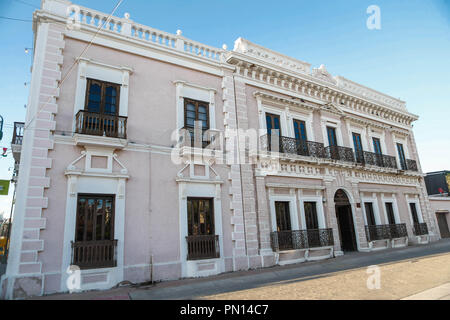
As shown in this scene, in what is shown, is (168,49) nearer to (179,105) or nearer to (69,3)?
(179,105)

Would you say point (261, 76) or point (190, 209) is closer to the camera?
point (190, 209)

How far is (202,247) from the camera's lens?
32.2 ft

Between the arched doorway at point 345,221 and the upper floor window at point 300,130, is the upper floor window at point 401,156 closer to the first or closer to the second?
the arched doorway at point 345,221

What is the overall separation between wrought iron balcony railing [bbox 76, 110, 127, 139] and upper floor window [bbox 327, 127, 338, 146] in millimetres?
10709

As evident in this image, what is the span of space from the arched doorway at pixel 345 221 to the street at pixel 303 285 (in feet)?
13.8

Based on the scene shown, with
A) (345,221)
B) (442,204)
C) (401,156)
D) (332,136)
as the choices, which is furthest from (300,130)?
(442,204)

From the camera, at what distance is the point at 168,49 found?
11.0 m

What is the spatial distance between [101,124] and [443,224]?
2447 centimetres

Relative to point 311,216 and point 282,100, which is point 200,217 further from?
point 282,100

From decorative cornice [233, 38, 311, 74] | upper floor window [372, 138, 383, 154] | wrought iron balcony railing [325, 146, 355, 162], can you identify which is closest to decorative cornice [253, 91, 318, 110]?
decorative cornice [233, 38, 311, 74]

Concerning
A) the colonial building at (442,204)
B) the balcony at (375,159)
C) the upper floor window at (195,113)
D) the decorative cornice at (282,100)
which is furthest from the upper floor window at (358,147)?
the upper floor window at (195,113)

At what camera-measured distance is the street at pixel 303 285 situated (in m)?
6.38

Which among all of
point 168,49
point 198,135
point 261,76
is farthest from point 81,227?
point 261,76
